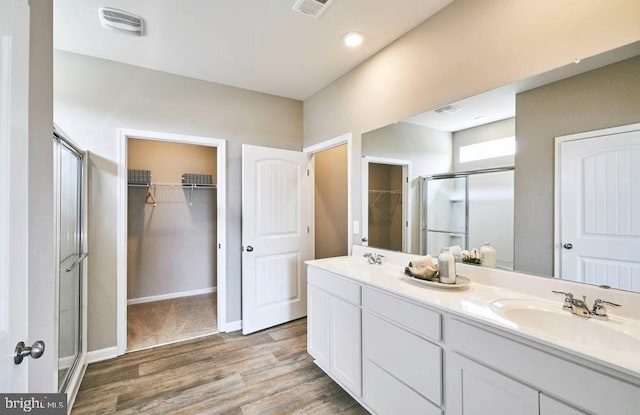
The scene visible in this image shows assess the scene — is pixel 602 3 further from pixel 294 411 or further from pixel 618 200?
pixel 294 411

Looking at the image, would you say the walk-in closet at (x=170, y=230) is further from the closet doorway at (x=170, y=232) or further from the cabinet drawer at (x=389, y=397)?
the cabinet drawer at (x=389, y=397)

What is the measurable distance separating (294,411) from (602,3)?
9.06 ft

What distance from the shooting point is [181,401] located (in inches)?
76.1

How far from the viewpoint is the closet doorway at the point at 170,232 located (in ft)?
12.2

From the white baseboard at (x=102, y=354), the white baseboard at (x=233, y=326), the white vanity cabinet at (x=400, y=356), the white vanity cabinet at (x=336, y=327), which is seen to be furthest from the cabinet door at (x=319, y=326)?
the white baseboard at (x=102, y=354)

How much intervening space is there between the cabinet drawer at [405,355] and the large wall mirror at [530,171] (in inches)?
27.3

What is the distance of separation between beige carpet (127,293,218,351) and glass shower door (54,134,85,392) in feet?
2.06

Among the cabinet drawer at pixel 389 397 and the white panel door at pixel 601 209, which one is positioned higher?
the white panel door at pixel 601 209

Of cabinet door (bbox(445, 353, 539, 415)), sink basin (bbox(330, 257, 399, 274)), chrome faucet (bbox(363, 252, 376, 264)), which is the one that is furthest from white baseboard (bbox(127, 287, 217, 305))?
cabinet door (bbox(445, 353, 539, 415))

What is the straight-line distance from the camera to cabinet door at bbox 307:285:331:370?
2121 millimetres

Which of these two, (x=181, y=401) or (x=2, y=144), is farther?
(x=181, y=401)

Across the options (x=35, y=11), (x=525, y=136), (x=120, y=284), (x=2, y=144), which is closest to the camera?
(x=2, y=144)

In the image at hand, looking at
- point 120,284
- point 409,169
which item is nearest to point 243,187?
point 120,284

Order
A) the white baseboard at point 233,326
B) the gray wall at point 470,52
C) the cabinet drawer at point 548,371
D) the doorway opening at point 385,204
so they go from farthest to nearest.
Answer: the white baseboard at point 233,326 < the doorway opening at point 385,204 < the gray wall at point 470,52 < the cabinet drawer at point 548,371
